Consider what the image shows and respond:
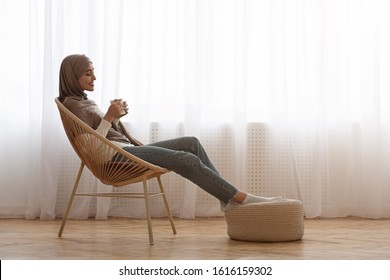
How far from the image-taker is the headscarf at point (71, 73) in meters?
3.45

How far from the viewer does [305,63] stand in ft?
15.9

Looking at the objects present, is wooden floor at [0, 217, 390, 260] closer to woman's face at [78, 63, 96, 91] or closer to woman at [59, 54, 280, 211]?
woman at [59, 54, 280, 211]

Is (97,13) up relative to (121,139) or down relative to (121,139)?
up

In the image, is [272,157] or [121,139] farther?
[272,157]

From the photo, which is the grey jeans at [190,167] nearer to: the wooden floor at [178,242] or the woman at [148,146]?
the woman at [148,146]

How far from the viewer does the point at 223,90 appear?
4.83 metres

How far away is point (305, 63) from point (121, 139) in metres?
1.89

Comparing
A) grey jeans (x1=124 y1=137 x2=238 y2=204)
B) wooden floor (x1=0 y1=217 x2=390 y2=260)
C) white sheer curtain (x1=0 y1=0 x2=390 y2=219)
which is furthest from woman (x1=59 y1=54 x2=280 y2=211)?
white sheer curtain (x1=0 y1=0 x2=390 y2=219)

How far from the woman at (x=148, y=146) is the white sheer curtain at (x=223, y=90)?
1219 mm

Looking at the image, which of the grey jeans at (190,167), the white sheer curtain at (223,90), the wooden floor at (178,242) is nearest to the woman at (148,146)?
the grey jeans at (190,167)

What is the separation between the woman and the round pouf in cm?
6
